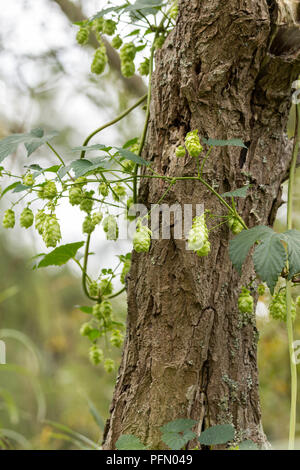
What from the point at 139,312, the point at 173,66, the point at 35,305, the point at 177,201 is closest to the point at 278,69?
the point at 173,66

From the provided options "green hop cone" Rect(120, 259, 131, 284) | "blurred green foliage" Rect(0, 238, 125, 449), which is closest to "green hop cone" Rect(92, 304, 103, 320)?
"green hop cone" Rect(120, 259, 131, 284)

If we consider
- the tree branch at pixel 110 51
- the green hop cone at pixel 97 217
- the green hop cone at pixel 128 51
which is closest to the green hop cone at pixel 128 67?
the green hop cone at pixel 128 51

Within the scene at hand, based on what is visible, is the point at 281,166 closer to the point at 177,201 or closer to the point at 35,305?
the point at 177,201

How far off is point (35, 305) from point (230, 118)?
8.63ft

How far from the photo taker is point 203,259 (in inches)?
33.4

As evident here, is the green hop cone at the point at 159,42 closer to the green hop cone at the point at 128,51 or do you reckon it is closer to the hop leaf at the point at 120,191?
the green hop cone at the point at 128,51

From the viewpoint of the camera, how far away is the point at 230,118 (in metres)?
0.87

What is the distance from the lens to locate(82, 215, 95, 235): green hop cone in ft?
2.88

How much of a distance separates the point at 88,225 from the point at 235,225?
30 centimetres

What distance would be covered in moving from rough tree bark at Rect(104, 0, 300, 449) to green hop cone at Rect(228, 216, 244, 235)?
55 millimetres

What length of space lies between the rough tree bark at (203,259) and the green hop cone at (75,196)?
165mm

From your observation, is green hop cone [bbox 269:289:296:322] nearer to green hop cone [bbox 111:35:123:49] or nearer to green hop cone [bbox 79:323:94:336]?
green hop cone [bbox 79:323:94:336]

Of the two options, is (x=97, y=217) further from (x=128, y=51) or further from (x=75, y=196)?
(x=128, y=51)
